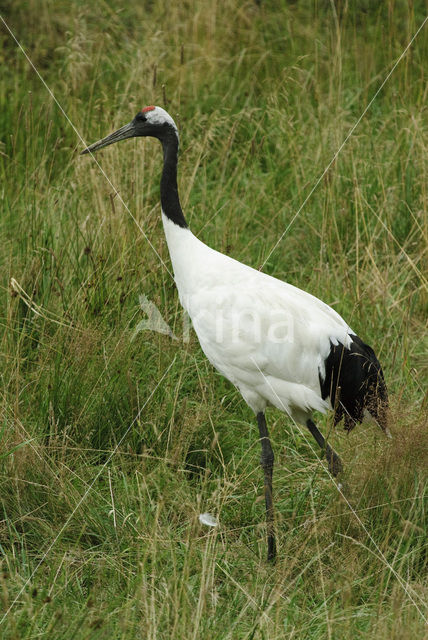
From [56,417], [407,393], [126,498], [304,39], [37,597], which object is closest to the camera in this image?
[37,597]

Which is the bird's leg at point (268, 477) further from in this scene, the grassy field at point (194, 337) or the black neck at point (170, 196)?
the black neck at point (170, 196)

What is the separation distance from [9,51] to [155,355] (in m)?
3.67

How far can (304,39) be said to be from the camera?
6.58 m

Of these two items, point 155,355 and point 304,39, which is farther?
point 304,39

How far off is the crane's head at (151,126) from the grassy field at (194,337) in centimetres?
32

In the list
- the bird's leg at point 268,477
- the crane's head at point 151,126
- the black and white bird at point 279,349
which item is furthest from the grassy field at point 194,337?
the crane's head at point 151,126

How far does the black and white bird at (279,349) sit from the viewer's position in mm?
3672

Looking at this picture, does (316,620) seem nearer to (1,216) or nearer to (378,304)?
(378,304)

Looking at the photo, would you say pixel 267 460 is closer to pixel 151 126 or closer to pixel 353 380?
pixel 353 380

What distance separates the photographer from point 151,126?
413cm

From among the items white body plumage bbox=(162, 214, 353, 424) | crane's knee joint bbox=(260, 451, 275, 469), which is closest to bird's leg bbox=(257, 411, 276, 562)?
crane's knee joint bbox=(260, 451, 275, 469)

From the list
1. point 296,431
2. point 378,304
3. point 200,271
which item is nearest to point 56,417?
point 200,271

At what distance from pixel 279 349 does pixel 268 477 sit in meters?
0.50

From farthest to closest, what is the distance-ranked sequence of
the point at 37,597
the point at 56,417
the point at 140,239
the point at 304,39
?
the point at 304,39 < the point at 140,239 < the point at 56,417 < the point at 37,597
